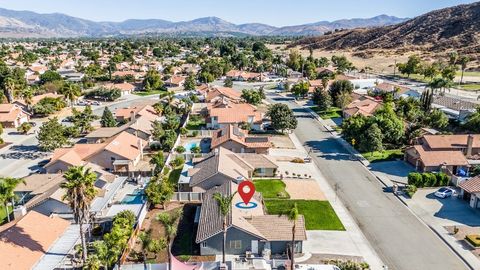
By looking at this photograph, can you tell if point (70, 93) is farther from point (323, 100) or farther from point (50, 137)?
point (323, 100)

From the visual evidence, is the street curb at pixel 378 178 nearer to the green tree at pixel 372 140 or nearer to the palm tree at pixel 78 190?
the green tree at pixel 372 140

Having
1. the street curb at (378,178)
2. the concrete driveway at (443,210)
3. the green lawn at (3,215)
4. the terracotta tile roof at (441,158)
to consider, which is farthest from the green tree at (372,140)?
the green lawn at (3,215)

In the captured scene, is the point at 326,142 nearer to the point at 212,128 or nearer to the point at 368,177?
the point at 368,177

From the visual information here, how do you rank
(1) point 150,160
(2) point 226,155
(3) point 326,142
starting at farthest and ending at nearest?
1. (3) point 326,142
2. (1) point 150,160
3. (2) point 226,155

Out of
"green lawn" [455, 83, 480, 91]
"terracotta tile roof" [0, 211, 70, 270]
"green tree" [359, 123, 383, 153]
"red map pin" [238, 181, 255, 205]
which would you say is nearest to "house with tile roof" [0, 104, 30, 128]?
"terracotta tile roof" [0, 211, 70, 270]

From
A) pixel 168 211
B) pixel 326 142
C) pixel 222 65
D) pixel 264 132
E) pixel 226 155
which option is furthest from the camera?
pixel 222 65

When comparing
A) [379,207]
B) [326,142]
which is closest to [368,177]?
[379,207]

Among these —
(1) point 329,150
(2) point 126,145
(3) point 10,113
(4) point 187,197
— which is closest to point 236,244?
(4) point 187,197
